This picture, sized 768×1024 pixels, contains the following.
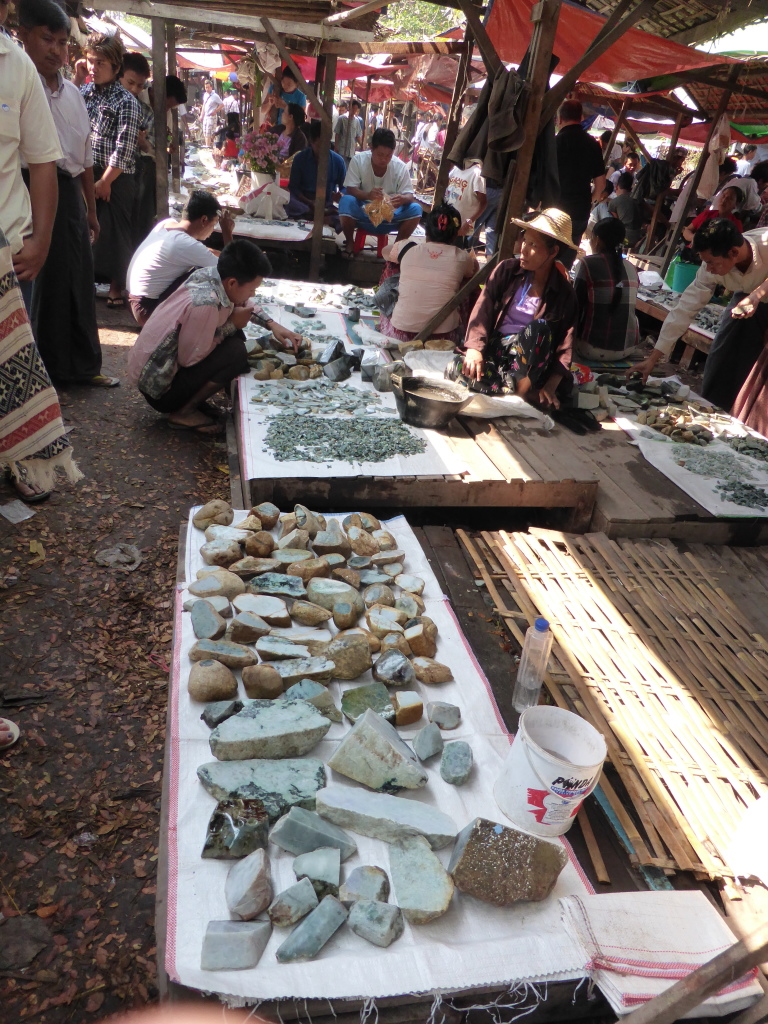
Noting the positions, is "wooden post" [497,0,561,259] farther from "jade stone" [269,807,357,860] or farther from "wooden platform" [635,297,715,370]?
"jade stone" [269,807,357,860]

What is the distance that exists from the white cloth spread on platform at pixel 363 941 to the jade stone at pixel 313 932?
0.02 m

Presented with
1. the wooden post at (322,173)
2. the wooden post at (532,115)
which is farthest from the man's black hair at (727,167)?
the wooden post at (532,115)

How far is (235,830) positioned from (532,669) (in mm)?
979

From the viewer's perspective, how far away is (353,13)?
18.7ft

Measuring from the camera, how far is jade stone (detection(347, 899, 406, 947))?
1.36m

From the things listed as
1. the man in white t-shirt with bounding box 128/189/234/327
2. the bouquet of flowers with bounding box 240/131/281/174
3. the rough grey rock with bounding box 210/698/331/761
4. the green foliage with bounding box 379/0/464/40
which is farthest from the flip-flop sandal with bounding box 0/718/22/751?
the green foliage with bounding box 379/0/464/40

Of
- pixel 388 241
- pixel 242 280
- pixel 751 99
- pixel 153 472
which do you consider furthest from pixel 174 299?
pixel 751 99

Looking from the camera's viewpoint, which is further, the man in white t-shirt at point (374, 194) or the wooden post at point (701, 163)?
the wooden post at point (701, 163)

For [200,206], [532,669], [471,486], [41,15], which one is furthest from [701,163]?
[532,669]

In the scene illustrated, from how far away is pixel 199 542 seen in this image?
2.52 metres

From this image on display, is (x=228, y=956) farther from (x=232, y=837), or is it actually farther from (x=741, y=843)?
(x=741, y=843)

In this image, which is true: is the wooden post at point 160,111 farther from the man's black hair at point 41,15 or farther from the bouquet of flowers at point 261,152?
the man's black hair at point 41,15

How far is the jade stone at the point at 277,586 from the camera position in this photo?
2295mm

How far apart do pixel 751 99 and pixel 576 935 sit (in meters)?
12.1
